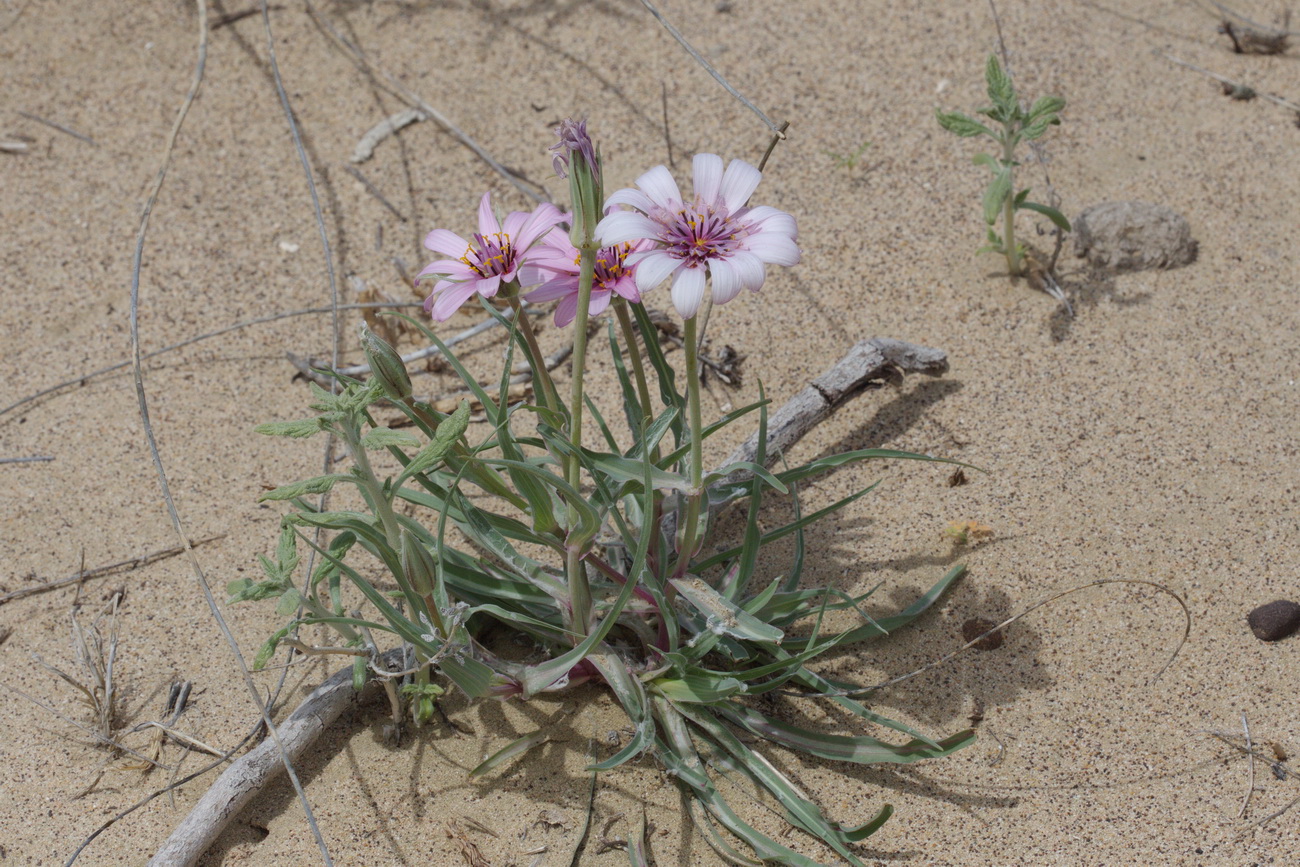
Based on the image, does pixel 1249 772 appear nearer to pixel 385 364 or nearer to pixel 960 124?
pixel 960 124

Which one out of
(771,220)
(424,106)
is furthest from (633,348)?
(424,106)

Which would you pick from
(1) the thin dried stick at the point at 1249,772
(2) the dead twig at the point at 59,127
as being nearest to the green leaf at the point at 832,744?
(1) the thin dried stick at the point at 1249,772

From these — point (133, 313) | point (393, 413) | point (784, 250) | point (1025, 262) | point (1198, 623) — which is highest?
point (133, 313)

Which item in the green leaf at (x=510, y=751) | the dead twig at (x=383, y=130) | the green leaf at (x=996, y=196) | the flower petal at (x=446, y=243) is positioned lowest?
the green leaf at (x=510, y=751)

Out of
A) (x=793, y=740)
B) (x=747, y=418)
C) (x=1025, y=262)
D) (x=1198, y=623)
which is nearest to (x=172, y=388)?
(x=747, y=418)

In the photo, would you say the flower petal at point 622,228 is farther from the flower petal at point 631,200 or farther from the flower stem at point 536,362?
the flower stem at point 536,362

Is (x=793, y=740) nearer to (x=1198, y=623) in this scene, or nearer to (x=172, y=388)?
(x=1198, y=623)

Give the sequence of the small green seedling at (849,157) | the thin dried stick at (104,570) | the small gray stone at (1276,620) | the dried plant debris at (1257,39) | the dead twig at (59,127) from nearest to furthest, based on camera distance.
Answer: the small gray stone at (1276,620), the thin dried stick at (104,570), the small green seedling at (849,157), the dried plant debris at (1257,39), the dead twig at (59,127)

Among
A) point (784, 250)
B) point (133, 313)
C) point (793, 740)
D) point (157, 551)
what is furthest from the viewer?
point (157, 551)
